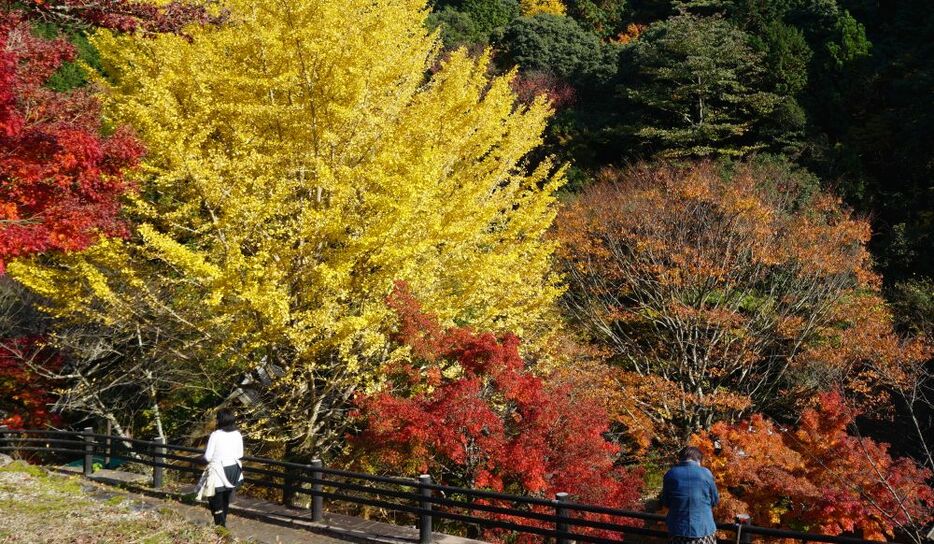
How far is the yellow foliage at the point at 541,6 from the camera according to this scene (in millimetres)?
38844

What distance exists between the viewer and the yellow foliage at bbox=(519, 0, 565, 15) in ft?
127

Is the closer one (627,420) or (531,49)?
(627,420)

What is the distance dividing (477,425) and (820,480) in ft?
18.2

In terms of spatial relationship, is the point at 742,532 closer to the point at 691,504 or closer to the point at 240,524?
the point at 691,504

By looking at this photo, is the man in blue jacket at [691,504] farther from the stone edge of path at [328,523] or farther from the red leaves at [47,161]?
the red leaves at [47,161]

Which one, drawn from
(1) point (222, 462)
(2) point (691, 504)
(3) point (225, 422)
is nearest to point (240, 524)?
(1) point (222, 462)

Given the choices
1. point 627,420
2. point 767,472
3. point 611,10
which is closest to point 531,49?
point 611,10

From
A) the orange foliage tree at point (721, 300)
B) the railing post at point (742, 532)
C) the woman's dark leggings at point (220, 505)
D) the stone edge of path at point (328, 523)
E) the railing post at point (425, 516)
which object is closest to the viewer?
the railing post at point (742, 532)

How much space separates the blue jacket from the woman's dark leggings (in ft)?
14.5

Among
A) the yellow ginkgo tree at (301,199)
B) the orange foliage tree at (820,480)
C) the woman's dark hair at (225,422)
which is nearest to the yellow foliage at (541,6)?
the yellow ginkgo tree at (301,199)

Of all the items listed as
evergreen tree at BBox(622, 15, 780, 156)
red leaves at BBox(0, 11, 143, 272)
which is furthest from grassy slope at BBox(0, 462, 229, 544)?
evergreen tree at BBox(622, 15, 780, 156)

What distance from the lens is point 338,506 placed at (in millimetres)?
9305

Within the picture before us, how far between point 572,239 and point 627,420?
180 inches

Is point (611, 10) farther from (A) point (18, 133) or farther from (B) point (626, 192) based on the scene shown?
(A) point (18, 133)
